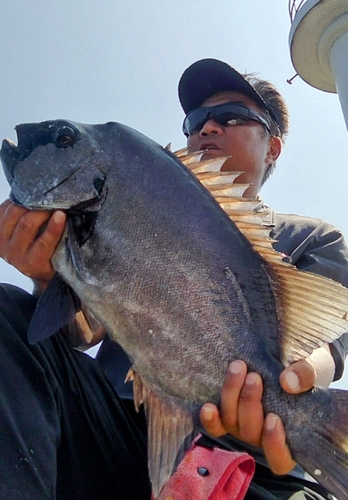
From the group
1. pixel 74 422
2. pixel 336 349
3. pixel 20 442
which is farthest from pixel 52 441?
pixel 336 349

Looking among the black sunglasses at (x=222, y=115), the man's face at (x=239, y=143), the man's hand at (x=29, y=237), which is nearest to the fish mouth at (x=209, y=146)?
the man's face at (x=239, y=143)

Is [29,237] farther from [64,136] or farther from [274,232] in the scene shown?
[274,232]

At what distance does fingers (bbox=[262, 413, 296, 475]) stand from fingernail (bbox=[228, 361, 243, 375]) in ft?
0.64

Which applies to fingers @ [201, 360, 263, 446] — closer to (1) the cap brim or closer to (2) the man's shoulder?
(2) the man's shoulder

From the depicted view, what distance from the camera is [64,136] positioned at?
202cm

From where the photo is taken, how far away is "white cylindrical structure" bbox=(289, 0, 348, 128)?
6.75 metres

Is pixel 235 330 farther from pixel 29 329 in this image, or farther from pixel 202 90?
pixel 202 90

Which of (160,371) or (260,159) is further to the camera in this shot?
(260,159)

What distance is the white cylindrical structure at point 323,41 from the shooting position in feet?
22.1

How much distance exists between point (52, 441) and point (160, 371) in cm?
44

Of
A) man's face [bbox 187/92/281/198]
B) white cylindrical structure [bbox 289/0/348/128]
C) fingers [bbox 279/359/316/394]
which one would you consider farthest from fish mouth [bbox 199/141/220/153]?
white cylindrical structure [bbox 289/0/348/128]

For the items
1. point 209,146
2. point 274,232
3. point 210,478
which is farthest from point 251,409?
point 209,146

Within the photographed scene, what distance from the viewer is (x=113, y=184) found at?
193 centimetres

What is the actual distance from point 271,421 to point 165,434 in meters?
0.41
